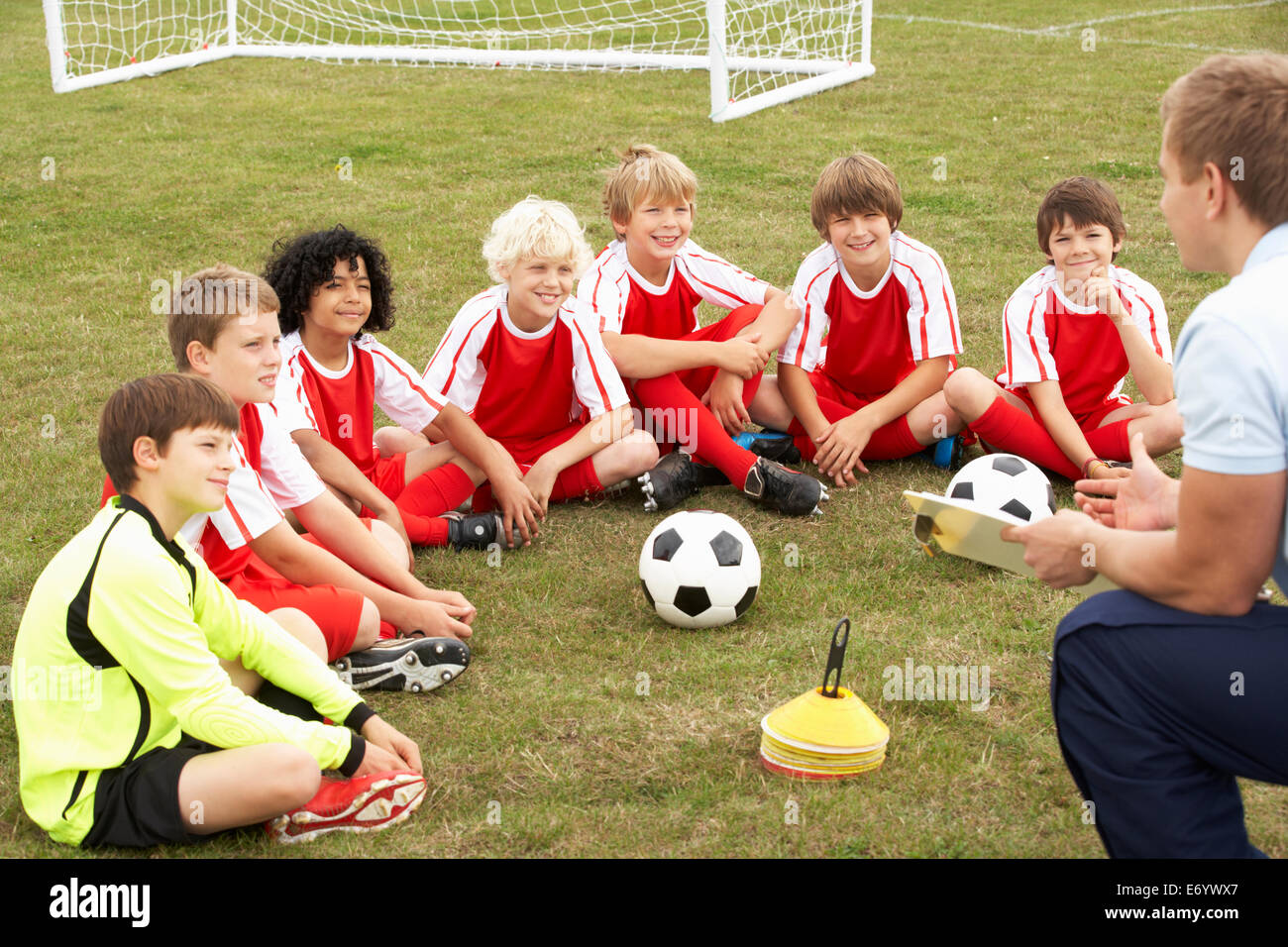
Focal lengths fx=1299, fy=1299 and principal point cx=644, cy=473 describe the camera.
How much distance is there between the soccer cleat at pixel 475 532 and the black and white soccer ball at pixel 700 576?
75cm

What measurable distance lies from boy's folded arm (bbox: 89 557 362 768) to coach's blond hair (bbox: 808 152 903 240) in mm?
2927

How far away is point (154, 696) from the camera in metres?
2.73

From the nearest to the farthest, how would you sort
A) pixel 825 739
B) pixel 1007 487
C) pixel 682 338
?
pixel 825 739
pixel 1007 487
pixel 682 338

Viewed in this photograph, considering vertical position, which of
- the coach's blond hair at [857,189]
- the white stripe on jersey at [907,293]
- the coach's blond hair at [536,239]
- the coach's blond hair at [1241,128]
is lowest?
the white stripe on jersey at [907,293]

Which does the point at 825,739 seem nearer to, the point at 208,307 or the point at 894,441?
the point at 208,307

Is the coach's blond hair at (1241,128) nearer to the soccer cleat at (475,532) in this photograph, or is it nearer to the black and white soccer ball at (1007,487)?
the black and white soccer ball at (1007,487)

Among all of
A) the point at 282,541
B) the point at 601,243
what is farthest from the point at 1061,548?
the point at 601,243

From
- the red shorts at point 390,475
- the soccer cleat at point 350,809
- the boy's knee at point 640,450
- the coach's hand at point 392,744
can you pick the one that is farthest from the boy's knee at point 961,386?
the soccer cleat at point 350,809

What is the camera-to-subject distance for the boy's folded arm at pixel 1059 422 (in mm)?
4766

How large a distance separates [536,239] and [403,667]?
67.9 inches

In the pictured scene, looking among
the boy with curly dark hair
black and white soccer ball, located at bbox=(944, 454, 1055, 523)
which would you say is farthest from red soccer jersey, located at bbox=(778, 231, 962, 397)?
the boy with curly dark hair

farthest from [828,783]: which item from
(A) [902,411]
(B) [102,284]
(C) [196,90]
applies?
(C) [196,90]

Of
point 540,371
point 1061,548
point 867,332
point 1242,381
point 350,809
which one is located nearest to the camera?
point 1242,381
